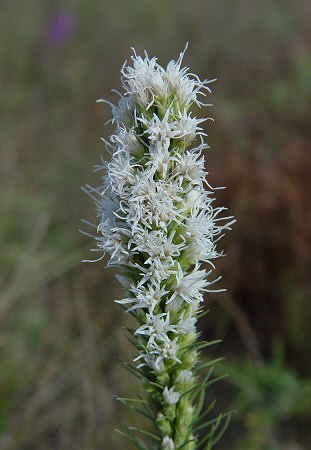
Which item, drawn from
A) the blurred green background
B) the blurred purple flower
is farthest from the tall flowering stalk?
the blurred purple flower

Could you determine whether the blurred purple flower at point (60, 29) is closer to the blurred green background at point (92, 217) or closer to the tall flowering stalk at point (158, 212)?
the blurred green background at point (92, 217)

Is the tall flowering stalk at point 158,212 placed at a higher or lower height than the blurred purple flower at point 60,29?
lower

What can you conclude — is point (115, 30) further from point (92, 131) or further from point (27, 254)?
point (27, 254)

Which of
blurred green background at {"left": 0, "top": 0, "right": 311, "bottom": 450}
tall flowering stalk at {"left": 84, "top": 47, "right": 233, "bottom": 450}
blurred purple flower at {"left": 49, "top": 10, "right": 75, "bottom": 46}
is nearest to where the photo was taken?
tall flowering stalk at {"left": 84, "top": 47, "right": 233, "bottom": 450}

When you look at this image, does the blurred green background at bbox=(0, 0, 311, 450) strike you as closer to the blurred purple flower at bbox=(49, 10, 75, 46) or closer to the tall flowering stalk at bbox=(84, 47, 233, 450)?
the blurred purple flower at bbox=(49, 10, 75, 46)

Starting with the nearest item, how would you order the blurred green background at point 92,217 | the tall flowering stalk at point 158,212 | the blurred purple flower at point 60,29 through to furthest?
the tall flowering stalk at point 158,212 < the blurred green background at point 92,217 < the blurred purple flower at point 60,29

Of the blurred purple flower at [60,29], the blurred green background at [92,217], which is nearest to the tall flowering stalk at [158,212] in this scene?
the blurred green background at [92,217]
